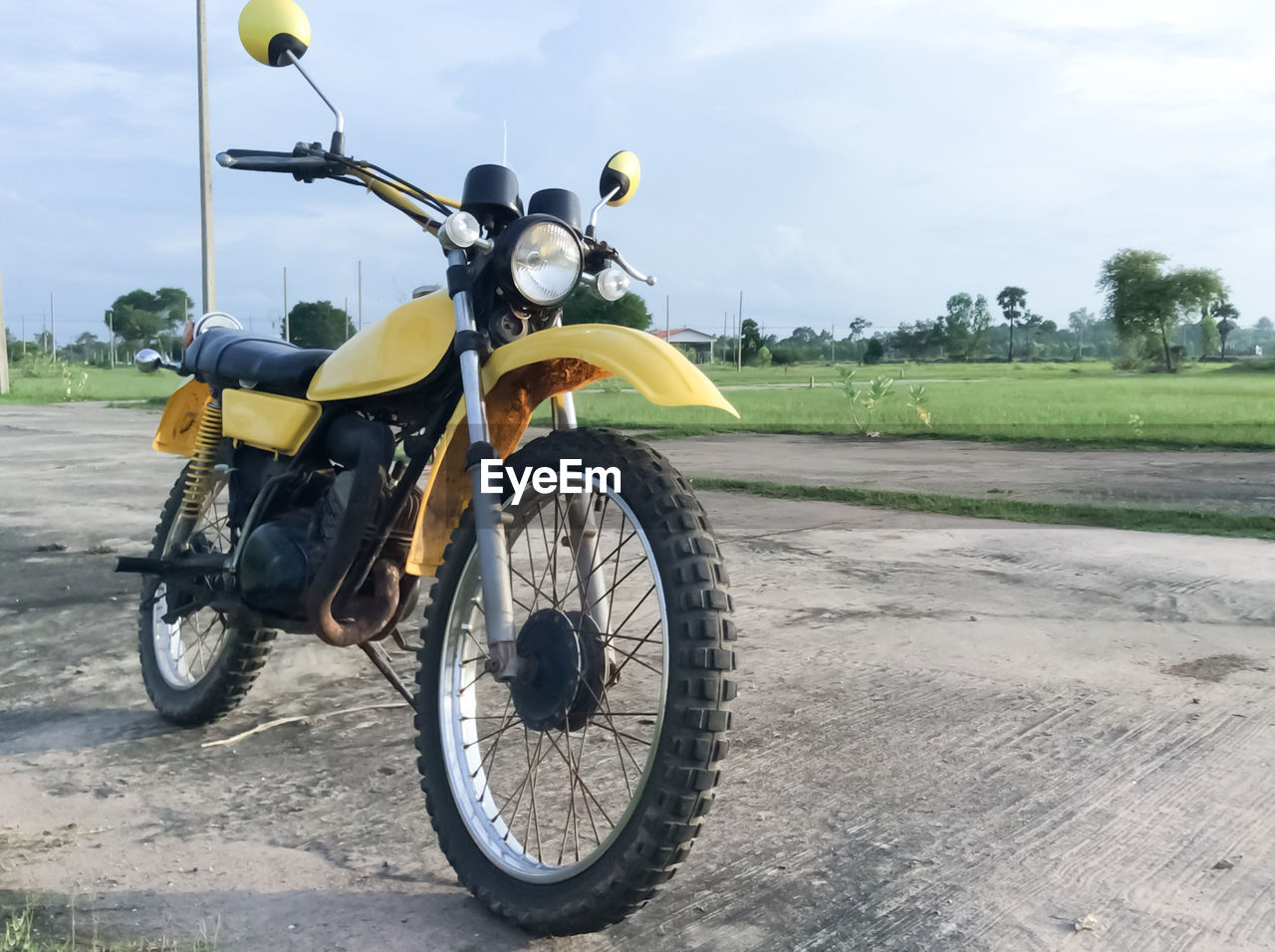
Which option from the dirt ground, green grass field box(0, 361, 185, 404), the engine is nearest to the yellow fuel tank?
the engine

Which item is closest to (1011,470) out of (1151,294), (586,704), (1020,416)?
(586,704)

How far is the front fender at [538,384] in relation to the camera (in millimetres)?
2355

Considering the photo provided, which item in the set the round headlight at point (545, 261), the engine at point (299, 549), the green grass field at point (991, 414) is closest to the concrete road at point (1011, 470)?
the green grass field at point (991, 414)

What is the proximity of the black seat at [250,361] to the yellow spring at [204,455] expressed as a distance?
116mm

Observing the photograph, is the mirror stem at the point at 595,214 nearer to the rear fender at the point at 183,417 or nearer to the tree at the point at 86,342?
the rear fender at the point at 183,417

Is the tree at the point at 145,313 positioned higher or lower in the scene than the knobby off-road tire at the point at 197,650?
higher

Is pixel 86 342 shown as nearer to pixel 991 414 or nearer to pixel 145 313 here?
pixel 145 313

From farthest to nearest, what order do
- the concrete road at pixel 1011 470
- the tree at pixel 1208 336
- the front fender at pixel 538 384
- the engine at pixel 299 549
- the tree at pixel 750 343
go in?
1. the tree at pixel 1208 336
2. the tree at pixel 750 343
3. the concrete road at pixel 1011 470
4. the engine at pixel 299 549
5. the front fender at pixel 538 384

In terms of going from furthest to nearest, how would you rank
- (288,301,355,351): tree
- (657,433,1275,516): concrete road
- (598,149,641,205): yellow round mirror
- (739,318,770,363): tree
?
(739,318,770,363): tree
(657,433,1275,516): concrete road
(288,301,355,351): tree
(598,149,641,205): yellow round mirror

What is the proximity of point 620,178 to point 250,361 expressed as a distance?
4.45 feet

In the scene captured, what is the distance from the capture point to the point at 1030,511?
27.8 feet

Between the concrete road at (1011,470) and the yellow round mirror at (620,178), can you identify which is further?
the concrete road at (1011,470)

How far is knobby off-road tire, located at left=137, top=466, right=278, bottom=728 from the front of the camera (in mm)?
3623

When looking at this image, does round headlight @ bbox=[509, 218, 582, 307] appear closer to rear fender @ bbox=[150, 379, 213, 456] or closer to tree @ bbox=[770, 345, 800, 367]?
rear fender @ bbox=[150, 379, 213, 456]
